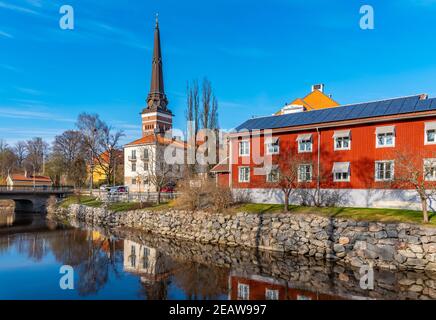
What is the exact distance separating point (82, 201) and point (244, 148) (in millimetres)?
26632

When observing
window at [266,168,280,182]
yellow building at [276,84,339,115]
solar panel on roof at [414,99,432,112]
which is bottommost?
window at [266,168,280,182]

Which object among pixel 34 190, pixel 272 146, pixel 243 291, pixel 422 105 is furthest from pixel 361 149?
pixel 34 190

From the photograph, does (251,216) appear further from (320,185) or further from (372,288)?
(372,288)

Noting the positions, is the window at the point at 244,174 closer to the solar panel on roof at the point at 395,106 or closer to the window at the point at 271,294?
the solar panel on roof at the point at 395,106

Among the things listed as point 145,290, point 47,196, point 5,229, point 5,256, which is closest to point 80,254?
point 5,256

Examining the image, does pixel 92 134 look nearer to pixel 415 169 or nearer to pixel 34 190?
pixel 34 190

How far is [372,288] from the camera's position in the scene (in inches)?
515

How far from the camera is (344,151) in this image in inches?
925

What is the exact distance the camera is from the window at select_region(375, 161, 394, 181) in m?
21.3

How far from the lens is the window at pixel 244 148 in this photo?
2822cm

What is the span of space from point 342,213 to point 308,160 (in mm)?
5964

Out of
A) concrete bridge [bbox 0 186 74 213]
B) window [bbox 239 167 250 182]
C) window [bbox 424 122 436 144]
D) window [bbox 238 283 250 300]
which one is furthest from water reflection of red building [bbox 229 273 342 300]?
concrete bridge [bbox 0 186 74 213]

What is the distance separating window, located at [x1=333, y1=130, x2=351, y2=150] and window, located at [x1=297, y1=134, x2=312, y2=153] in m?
2.03

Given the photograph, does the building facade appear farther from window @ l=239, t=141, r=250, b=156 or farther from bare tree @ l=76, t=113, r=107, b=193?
bare tree @ l=76, t=113, r=107, b=193
